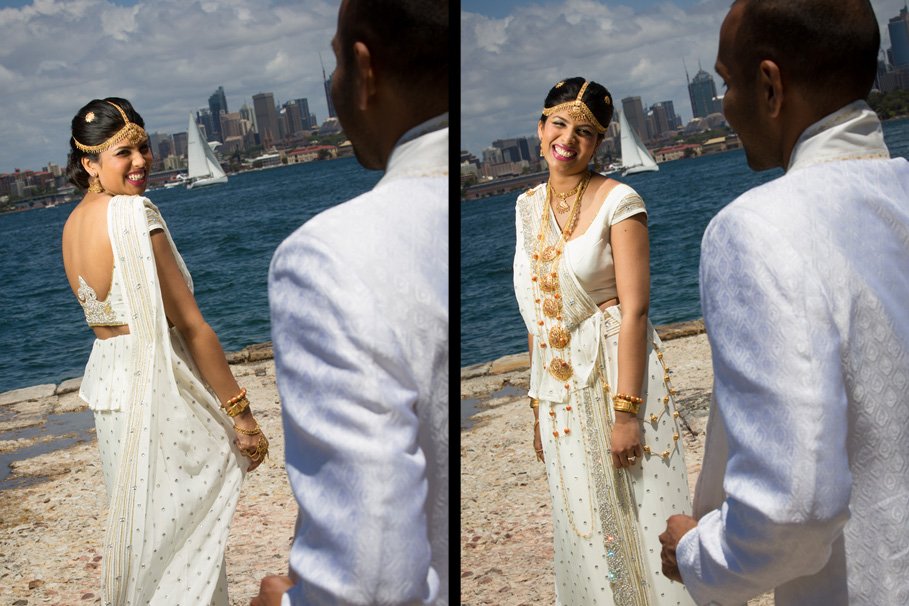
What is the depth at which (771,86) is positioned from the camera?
1.26 m

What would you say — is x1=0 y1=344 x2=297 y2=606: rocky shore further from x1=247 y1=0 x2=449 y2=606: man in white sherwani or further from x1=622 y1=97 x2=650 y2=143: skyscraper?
x1=622 y1=97 x2=650 y2=143: skyscraper

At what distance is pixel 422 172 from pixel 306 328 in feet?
1.12

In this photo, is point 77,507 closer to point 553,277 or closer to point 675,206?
point 553,277

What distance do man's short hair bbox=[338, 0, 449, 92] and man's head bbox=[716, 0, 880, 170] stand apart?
16.4 inches

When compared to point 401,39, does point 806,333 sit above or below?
below

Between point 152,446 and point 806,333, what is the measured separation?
1.05 meters

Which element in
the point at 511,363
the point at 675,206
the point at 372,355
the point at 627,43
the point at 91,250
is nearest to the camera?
the point at 372,355

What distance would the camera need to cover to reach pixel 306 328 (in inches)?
44.9

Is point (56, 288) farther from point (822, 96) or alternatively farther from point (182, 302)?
point (822, 96)

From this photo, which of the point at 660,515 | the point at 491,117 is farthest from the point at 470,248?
the point at 660,515

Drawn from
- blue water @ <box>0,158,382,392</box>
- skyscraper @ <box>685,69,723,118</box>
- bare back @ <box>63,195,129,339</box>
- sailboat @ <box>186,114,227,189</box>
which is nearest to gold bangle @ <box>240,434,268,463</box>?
blue water @ <box>0,158,382,392</box>

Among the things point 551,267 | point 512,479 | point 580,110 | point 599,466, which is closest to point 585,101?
point 580,110

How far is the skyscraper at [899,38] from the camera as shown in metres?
1.88

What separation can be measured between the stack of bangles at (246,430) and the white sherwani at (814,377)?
0.76 metres
